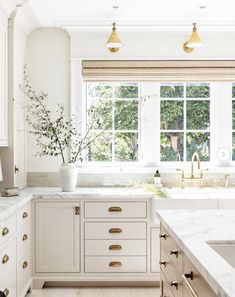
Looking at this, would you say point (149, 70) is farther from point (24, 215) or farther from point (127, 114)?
point (24, 215)

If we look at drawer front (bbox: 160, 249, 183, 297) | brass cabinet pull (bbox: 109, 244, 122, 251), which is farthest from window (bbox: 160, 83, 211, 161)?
drawer front (bbox: 160, 249, 183, 297)

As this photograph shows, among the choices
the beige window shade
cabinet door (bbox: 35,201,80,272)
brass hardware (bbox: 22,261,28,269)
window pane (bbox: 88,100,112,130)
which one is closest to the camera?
brass hardware (bbox: 22,261,28,269)

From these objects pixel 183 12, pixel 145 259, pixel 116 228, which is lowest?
pixel 145 259

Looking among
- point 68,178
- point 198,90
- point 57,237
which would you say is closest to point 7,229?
point 57,237

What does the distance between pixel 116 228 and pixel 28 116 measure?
1551 mm

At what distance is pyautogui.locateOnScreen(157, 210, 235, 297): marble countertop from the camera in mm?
1357

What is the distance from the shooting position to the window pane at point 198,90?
486 centimetres

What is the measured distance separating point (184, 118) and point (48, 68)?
5.22ft

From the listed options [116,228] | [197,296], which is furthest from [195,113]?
[197,296]

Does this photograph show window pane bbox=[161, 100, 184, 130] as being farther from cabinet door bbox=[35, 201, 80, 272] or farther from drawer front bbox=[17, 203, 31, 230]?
drawer front bbox=[17, 203, 31, 230]

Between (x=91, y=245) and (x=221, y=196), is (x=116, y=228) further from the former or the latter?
(x=221, y=196)

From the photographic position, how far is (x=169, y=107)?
16.0 ft

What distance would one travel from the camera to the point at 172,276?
2258 millimetres

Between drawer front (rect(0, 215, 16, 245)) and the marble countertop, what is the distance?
1063 millimetres
